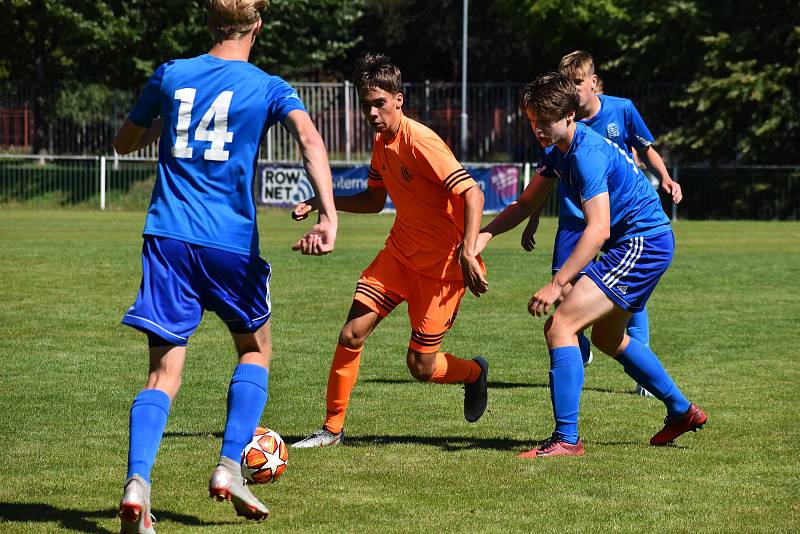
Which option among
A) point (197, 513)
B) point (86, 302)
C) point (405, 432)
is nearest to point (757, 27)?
point (86, 302)

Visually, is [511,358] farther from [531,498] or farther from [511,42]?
[511,42]

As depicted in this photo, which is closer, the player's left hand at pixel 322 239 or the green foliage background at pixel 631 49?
the player's left hand at pixel 322 239

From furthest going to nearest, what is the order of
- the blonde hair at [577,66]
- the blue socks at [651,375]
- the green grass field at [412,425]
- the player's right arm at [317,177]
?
the blonde hair at [577,66] → the blue socks at [651,375] → the green grass field at [412,425] → the player's right arm at [317,177]

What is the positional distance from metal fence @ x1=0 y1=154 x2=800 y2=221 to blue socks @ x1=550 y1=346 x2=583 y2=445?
1034 inches

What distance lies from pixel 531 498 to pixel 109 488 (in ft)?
6.03

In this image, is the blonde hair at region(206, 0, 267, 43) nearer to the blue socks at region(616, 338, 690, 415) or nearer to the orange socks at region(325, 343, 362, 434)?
the orange socks at region(325, 343, 362, 434)

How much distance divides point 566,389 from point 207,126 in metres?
2.54

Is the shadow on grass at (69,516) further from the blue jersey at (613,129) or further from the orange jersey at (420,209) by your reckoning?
the blue jersey at (613,129)

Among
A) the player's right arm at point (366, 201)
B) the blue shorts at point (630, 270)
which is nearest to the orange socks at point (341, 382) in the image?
the player's right arm at point (366, 201)

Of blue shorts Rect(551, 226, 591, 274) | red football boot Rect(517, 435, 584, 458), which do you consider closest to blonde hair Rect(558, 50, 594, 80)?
blue shorts Rect(551, 226, 591, 274)

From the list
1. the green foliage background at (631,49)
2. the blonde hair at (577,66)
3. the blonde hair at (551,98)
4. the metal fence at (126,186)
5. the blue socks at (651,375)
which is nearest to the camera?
the blonde hair at (551,98)

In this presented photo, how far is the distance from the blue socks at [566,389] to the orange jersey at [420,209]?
75cm

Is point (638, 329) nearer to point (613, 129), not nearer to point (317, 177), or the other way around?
point (613, 129)

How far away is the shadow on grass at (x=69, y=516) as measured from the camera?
504 centimetres
